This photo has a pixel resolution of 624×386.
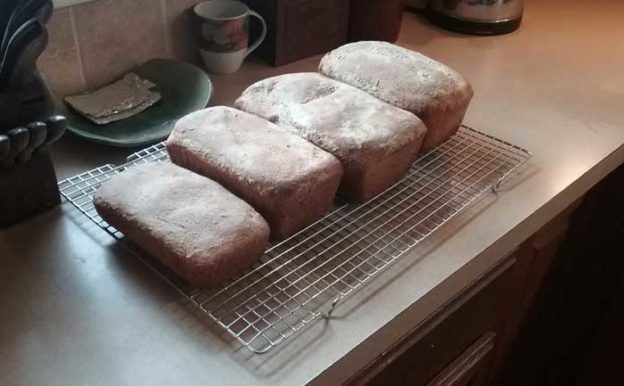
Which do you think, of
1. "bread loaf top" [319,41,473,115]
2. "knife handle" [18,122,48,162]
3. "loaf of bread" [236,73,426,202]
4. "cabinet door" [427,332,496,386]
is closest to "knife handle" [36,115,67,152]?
"knife handle" [18,122,48,162]

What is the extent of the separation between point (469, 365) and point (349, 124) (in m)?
0.40

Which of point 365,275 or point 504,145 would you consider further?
point 504,145

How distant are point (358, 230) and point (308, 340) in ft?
0.60

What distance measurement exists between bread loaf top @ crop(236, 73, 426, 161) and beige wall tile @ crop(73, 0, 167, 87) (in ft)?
0.89

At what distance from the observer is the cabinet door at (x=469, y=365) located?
0.90 m

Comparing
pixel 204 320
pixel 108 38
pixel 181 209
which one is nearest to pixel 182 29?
pixel 108 38

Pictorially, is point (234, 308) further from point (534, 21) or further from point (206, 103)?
point (534, 21)

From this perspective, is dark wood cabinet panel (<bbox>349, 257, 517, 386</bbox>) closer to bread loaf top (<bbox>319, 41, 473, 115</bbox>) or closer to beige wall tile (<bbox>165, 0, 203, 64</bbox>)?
bread loaf top (<bbox>319, 41, 473, 115</bbox>)

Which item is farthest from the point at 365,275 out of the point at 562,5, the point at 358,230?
the point at 562,5

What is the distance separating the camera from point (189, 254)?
0.64m

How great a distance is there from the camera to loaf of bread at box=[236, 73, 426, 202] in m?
0.78

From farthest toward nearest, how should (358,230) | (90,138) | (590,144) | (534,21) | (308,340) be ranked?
1. (534,21)
2. (590,144)
3. (90,138)
4. (358,230)
5. (308,340)

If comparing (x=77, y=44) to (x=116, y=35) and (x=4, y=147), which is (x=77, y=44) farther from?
(x=4, y=147)

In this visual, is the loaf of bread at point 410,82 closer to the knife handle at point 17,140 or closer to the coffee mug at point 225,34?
the coffee mug at point 225,34
